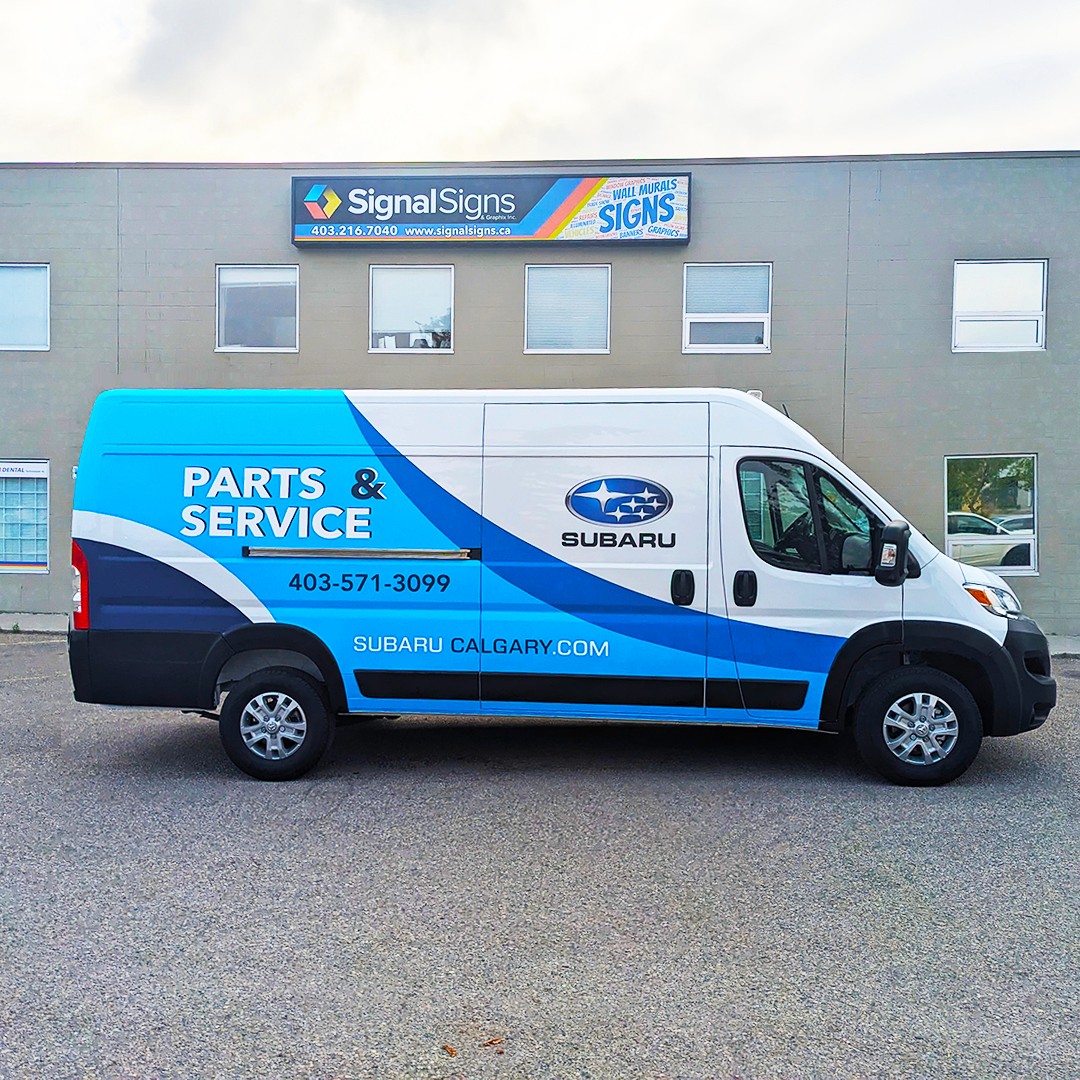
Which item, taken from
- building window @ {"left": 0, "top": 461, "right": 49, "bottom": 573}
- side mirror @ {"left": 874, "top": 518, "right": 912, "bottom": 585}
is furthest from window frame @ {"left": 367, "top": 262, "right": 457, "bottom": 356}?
side mirror @ {"left": 874, "top": 518, "right": 912, "bottom": 585}

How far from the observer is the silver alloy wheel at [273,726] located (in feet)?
22.5

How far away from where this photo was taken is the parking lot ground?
3469 mm

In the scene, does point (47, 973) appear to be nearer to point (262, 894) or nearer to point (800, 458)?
point (262, 894)

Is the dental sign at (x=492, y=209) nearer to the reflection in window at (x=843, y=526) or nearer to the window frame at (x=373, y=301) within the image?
the window frame at (x=373, y=301)

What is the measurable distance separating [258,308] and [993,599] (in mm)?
11463

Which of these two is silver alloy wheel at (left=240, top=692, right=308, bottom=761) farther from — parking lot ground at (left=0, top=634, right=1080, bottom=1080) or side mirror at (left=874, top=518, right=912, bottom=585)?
side mirror at (left=874, top=518, right=912, bottom=585)

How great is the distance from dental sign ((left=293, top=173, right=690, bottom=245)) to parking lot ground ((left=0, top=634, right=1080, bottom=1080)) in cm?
914

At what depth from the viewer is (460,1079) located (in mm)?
3258

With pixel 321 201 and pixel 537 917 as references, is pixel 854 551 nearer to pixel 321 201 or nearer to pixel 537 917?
pixel 537 917

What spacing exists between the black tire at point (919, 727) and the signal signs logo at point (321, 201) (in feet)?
36.4

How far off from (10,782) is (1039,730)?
7.41m

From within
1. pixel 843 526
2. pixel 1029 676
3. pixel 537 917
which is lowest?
pixel 537 917

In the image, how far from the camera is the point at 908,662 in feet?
22.4

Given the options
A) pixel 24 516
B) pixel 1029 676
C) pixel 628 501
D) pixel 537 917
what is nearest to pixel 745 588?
pixel 628 501
